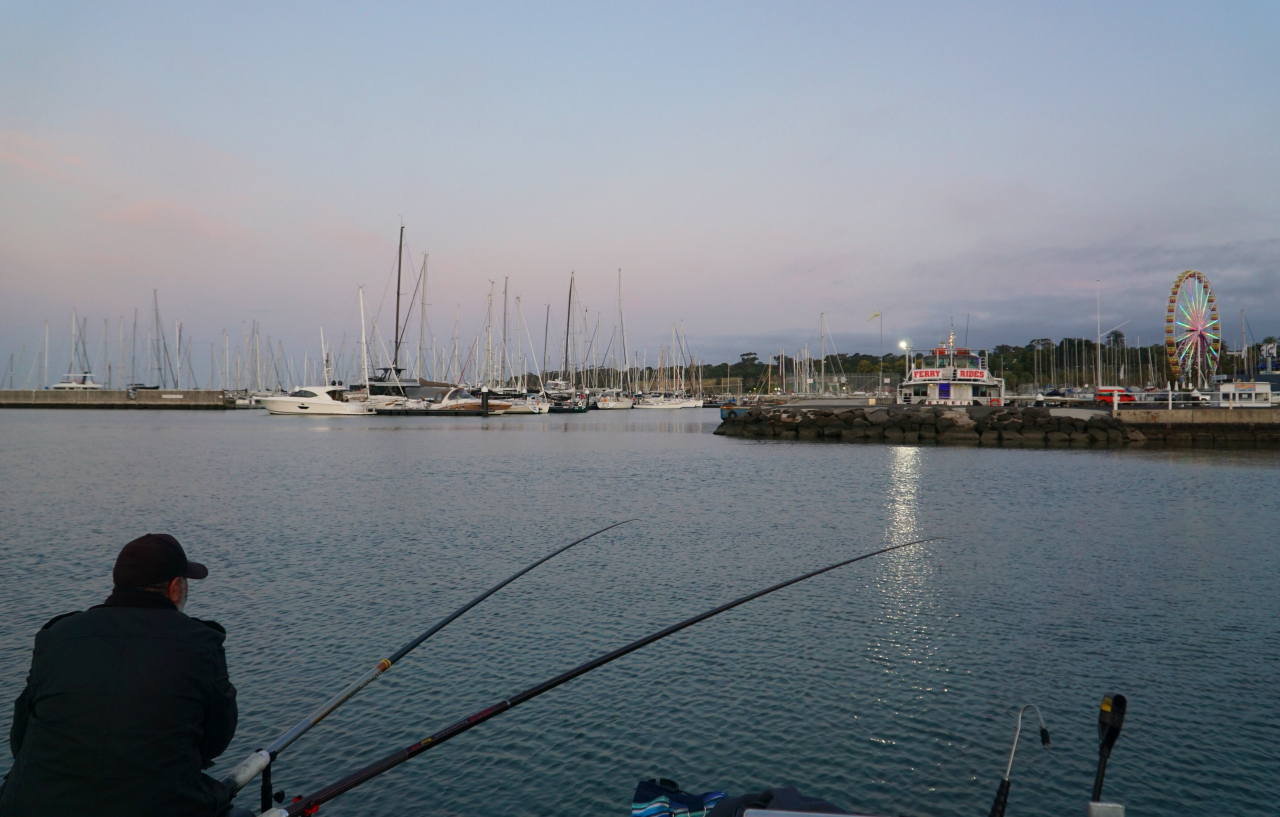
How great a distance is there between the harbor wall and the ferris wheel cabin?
10662 centimetres

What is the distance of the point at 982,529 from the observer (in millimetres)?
21047

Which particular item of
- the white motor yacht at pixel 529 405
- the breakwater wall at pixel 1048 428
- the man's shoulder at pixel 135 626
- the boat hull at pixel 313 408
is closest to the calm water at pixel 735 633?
the man's shoulder at pixel 135 626

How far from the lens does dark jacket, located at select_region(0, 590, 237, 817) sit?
3553mm

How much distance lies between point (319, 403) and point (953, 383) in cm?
7095

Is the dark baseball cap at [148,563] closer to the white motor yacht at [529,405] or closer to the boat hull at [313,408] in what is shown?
the boat hull at [313,408]

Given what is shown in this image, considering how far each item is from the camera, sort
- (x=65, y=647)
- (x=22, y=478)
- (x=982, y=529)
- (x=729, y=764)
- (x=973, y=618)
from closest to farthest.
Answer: (x=65, y=647)
(x=729, y=764)
(x=973, y=618)
(x=982, y=529)
(x=22, y=478)

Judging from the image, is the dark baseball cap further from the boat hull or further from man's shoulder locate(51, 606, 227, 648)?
the boat hull

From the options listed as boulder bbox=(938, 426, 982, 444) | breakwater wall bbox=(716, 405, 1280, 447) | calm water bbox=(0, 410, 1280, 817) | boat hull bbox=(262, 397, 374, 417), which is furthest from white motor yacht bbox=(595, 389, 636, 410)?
calm water bbox=(0, 410, 1280, 817)

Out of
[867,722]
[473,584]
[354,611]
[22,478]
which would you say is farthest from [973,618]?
[22,478]

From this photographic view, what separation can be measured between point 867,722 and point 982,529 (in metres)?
14.2

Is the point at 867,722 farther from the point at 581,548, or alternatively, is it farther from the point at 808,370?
the point at 808,370

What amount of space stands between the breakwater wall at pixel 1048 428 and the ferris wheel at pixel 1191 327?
385 inches

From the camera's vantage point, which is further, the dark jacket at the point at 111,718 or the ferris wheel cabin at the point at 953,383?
the ferris wheel cabin at the point at 953,383

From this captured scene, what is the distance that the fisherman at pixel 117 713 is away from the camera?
355 cm
